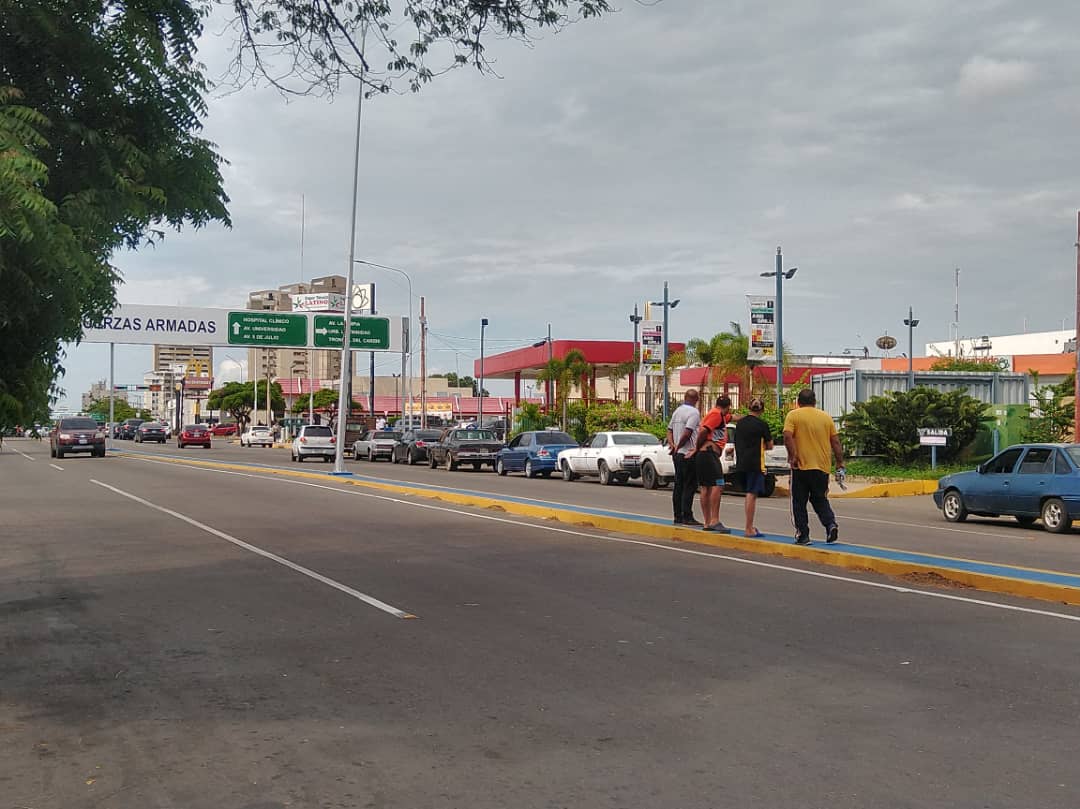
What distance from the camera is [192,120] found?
745 centimetres

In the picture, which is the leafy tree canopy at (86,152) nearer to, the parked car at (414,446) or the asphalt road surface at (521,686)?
the asphalt road surface at (521,686)

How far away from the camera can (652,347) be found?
44.8 m

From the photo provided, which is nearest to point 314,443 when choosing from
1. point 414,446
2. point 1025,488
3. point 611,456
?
point 414,446

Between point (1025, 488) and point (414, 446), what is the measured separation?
1236 inches

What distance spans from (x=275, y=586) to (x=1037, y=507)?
1285 centimetres

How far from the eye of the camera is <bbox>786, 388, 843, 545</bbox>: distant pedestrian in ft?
42.4

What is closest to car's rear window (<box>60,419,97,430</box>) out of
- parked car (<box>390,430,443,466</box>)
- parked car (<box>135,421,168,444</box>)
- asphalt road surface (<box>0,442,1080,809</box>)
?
parked car (<box>390,430,443,466</box>)

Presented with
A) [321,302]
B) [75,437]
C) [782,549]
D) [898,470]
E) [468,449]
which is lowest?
[782,549]

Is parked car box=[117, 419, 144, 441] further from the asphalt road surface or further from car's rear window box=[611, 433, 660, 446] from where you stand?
Result: the asphalt road surface

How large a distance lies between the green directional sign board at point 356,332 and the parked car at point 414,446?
21.0ft

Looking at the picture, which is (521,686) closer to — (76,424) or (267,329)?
(76,424)

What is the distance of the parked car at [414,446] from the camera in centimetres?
4638

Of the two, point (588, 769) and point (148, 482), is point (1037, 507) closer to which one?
point (588, 769)

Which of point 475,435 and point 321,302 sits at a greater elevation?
point 321,302
